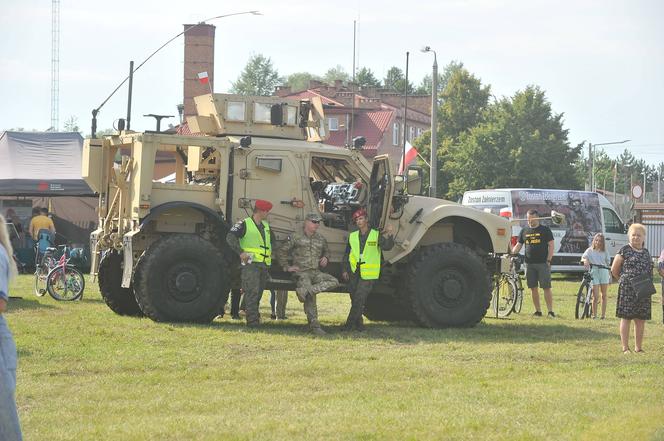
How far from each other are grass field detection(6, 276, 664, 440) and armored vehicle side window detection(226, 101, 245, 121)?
293 centimetres

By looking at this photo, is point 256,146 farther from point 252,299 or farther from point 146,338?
point 146,338

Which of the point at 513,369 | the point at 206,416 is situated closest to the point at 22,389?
the point at 206,416

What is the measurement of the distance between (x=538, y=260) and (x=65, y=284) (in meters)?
8.31

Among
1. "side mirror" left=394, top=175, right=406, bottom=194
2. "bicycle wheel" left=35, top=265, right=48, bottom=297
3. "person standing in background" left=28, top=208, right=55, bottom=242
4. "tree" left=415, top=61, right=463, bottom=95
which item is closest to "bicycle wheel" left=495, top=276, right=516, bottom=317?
"side mirror" left=394, top=175, right=406, bottom=194

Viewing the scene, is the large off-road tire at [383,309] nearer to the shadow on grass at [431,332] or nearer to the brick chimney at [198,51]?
the shadow on grass at [431,332]

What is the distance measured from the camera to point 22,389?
11070 millimetres

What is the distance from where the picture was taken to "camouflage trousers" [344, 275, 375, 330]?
16.4m

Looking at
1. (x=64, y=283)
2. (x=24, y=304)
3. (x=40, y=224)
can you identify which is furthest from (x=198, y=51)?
(x=24, y=304)

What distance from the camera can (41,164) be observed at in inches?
1302

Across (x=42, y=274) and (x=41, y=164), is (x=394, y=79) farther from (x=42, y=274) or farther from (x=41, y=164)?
(x=42, y=274)

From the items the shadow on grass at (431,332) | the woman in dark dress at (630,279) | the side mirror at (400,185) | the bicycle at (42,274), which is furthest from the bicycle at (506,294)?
the bicycle at (42,274)

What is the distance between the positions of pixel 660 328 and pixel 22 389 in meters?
10.5

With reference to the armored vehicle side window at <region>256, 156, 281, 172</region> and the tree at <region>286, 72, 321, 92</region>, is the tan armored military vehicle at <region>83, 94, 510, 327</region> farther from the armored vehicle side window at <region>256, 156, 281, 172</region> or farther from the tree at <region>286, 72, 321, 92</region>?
the tree at <region>286, 72, 321, 92</region>

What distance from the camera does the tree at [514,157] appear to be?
70.6 meters
